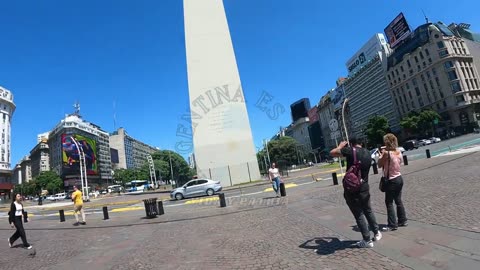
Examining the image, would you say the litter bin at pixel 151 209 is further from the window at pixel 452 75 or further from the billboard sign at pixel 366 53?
the billboard sign at pixel 366 53

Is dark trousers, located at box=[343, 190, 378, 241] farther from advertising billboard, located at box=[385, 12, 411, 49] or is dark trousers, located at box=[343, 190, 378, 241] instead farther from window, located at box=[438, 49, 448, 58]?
advertising billboard, located at box=[385, 12, 411, 49]

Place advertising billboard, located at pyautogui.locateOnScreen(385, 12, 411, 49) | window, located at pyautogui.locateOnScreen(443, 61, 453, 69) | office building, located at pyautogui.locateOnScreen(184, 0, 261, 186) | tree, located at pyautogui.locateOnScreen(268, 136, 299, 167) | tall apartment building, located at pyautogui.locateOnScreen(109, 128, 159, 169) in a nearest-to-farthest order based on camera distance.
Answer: office building, located at pyautogui.locateOnScreen(184, 0, 261, 186) < window, located at pyautogui.locateOnScreen(443, 61, 453, 69) < advertising billboard, located at pyautogui.locateOnScreen(385, 12, 411, 49) < tree, located at pyautogui.locateOnScreen(268, 136, 299, 167) < tall apartment building, located at pyautogui.locateOnScreen(109, 128, 159, 169)

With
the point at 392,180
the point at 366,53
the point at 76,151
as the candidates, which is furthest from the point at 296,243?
the point at 366,53

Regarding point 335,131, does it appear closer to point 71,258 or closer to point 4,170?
point 71,258

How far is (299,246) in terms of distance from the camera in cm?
625

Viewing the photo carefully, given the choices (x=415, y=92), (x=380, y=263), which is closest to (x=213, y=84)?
(x=380, y=263)

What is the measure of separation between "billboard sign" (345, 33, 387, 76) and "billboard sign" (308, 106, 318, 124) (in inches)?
1193

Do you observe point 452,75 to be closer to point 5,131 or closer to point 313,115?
point 313,115

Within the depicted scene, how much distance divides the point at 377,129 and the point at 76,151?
81314 mm

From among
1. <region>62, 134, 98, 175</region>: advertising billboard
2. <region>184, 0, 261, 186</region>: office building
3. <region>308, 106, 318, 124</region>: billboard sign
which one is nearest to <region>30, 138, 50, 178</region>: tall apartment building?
<region>62, 134, 98, 175</region>: advertising billboard

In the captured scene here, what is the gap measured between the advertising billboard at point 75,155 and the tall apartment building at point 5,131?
43.2ft

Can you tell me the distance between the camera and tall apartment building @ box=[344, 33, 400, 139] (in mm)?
99438

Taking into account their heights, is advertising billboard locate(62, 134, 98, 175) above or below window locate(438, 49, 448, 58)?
below

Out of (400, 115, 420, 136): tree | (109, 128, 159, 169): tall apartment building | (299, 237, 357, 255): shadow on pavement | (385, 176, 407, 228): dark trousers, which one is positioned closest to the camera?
(299, 237, 357, 255): shadow on pavement
